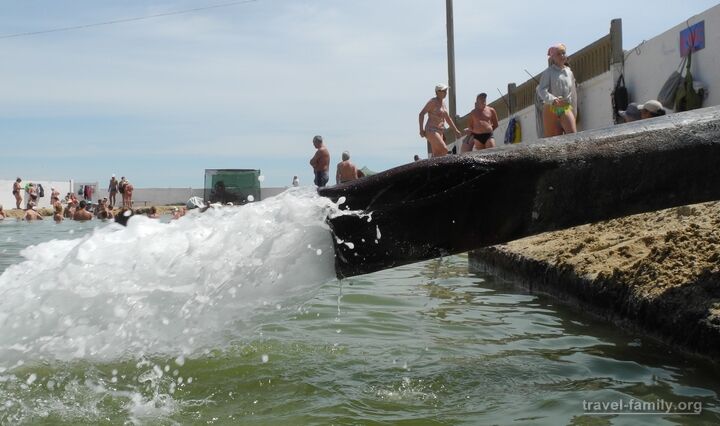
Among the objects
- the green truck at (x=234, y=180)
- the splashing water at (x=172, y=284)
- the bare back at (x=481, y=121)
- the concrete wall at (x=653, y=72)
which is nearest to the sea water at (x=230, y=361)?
the splashing water at (x=172, y=284)

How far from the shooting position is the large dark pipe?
12.5ft

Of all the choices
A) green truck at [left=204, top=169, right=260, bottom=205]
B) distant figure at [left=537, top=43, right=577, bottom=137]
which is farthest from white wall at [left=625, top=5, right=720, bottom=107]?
green truck at [left=204, top=169, right=260, bottom=205]

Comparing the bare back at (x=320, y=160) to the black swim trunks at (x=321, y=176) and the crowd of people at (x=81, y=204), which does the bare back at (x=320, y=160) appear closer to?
the black swim trunks at (x=321, y=176)

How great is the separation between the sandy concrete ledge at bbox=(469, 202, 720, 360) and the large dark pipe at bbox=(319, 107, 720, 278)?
81 cm

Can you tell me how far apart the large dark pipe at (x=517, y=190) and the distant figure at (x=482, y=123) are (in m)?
9.28

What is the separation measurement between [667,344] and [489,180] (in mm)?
1728

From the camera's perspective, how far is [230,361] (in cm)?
477

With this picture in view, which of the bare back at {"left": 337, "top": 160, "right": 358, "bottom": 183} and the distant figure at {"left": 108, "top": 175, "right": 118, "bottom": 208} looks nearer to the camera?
the bare back at {"left": 337, "top": 160, "right": 358, "bottom": 183}

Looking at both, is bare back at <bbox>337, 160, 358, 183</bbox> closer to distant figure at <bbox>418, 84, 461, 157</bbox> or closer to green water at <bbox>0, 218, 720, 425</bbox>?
distant figure at <bbox>418, 84, 461, 157</bbox>

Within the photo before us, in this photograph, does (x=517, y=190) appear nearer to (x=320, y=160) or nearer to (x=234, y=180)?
(x=320, y=160)

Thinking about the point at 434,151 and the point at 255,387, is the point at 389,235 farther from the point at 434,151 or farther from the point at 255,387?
the point at 434,151

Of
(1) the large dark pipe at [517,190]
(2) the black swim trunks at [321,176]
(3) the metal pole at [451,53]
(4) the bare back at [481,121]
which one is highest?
(3) the metal pole at [451,53]

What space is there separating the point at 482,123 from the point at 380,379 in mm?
9462

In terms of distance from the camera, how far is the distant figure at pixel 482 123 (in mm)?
13328
